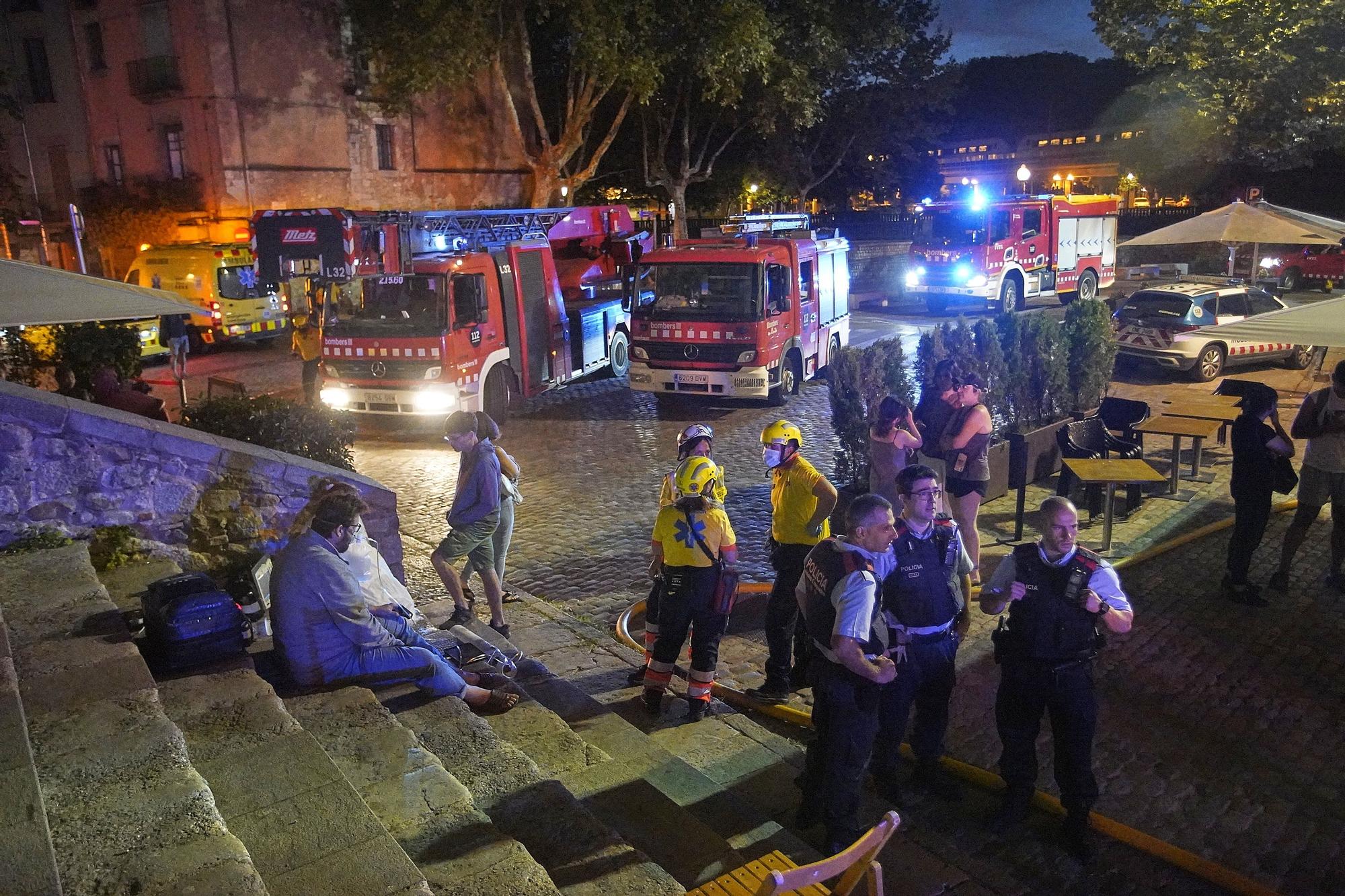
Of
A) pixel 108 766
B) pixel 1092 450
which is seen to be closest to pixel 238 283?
pixel 1092 450

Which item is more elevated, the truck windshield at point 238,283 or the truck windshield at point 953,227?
the truck windshield at point 953,227

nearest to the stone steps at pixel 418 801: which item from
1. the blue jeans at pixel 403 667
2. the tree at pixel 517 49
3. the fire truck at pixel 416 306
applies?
the blue jeans at pixel 403 667

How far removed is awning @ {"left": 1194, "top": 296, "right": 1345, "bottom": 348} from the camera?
654cm

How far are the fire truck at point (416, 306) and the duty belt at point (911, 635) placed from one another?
362 inches

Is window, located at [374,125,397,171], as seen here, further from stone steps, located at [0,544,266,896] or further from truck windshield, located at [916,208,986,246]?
stone steps, located at [0,544,266,896]

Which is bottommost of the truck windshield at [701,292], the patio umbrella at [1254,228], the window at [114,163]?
the truck windshield at [701,292]

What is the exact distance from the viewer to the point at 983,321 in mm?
10508

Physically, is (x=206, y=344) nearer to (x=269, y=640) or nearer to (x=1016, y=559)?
(x=269, y=640)

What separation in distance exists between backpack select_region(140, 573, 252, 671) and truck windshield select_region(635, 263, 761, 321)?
9935 millimetres

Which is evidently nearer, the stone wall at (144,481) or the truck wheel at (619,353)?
the stone wall at (144,481)

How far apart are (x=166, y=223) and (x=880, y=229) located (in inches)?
983

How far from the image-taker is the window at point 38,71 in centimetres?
3125

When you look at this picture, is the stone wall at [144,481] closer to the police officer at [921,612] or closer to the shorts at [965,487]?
the police officer at [921,612]

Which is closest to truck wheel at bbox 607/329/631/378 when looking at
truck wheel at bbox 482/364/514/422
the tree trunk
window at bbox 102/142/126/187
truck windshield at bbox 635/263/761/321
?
truck windshield at bbox 635/263/761/321
